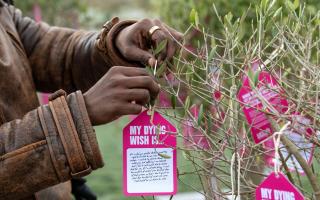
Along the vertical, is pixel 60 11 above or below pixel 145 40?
above

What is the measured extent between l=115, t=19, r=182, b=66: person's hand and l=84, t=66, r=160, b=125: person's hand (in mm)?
128

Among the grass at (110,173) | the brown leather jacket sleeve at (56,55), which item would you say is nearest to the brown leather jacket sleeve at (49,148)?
the brown leather jacket sleeve at (56,55)

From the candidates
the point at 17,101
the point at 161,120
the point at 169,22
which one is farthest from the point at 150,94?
the point at 169,22

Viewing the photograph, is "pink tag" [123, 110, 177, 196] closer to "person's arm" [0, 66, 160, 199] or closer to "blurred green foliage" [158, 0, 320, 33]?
"person's arm" [0, 66, 160, 199]

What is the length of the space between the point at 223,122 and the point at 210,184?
172 mm

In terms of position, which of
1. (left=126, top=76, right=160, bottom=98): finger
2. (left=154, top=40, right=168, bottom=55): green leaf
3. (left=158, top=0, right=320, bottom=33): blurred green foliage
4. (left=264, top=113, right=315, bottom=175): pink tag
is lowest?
(left=264, top=113, right=315, bottom=175): pink tag

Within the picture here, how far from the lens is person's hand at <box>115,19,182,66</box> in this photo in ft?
7.11

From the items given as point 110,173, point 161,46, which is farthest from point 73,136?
point 110,173

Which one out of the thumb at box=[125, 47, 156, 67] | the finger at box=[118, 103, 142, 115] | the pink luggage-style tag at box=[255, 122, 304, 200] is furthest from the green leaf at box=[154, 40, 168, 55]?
the pink luggage-style tag at box=[255, 122, 304, 200]

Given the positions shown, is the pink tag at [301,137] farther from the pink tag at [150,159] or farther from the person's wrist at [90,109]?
the person's wrist at [90,109]

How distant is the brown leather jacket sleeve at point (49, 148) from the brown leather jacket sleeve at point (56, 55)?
69cm

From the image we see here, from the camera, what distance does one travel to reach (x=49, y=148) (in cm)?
201

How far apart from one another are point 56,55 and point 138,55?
704 millimetres

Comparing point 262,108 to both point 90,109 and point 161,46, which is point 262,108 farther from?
point 90,109
